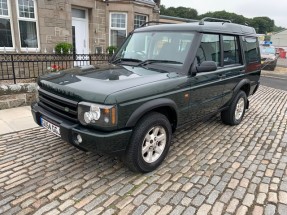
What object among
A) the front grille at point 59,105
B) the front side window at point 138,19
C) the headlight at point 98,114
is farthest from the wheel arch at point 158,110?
the front side window at point 138,19

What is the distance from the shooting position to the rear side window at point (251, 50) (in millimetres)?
5355

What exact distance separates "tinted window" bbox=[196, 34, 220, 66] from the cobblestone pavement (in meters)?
1.52

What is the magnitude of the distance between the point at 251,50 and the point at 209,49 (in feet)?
6.64

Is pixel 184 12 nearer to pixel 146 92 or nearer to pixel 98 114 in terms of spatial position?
pixel 146 92

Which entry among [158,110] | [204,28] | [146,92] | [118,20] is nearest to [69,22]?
[118,20]

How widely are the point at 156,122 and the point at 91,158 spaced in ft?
4.07

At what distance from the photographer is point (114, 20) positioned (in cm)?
1327

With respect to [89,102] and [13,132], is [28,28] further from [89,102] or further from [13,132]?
[89,102]

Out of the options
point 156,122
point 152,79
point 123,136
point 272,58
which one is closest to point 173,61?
point 152,79

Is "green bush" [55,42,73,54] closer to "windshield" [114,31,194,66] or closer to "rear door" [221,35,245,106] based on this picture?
"windshield" [114,31,194,66]

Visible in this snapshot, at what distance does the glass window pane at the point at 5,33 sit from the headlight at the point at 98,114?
8.62m

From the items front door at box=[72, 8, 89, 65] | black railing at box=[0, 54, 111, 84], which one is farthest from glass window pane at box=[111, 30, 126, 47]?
black railing at box=[0, 54, 111, 84]

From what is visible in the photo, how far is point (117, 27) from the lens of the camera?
13.4 meters

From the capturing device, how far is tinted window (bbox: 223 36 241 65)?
4.63 metres
